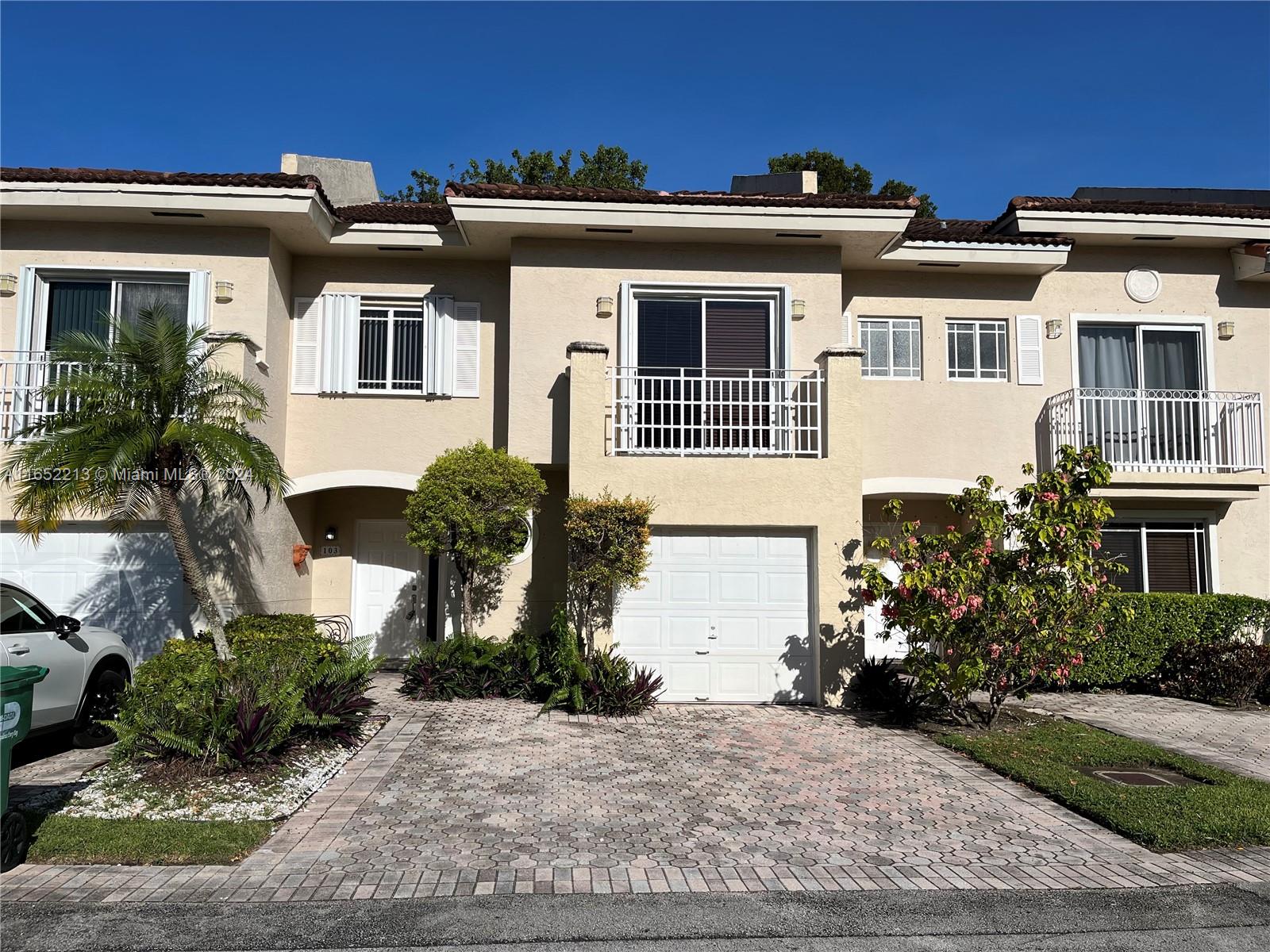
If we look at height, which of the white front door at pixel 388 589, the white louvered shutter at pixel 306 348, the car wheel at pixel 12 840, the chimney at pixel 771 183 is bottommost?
the car wheel at pixel 12 840

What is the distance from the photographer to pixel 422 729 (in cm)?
1002

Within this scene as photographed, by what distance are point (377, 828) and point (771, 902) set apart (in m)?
2.99

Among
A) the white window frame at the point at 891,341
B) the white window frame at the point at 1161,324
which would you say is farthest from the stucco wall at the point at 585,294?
the white window frame at the point at 1161,324

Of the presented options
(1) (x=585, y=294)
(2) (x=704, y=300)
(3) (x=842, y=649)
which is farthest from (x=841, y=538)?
(1) (x=585, y=294)

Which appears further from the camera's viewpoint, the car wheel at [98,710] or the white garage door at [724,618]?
the white garage door at [724,618]

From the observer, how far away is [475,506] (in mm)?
11484

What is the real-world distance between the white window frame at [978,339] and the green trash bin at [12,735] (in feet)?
40.4

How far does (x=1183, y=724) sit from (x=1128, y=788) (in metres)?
3.84

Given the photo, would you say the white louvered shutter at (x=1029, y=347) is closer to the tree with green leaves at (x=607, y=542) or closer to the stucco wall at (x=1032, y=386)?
the stucco wall at (x=1032, y=386)

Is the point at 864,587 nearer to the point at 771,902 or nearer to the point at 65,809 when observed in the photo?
the point at 771,902

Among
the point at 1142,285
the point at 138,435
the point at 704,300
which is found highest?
the point at 1142,285

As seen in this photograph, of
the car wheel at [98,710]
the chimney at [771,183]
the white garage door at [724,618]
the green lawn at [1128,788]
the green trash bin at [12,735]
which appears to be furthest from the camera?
the chimney at [771,183]

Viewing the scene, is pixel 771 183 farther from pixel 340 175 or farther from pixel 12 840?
pixel 12 840

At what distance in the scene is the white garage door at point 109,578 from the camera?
39.5ft
